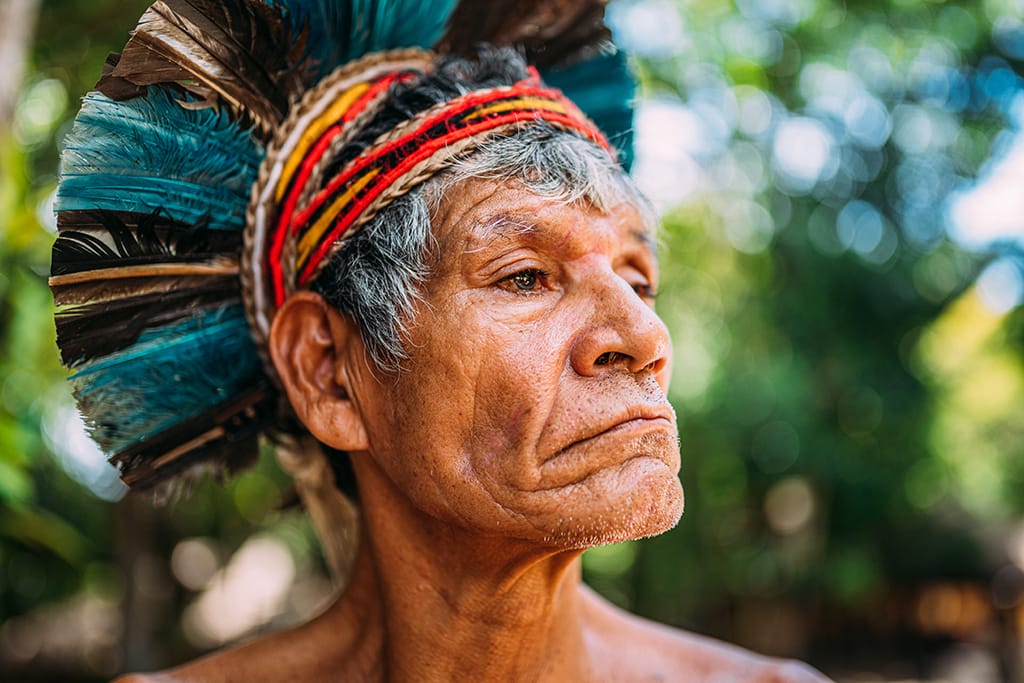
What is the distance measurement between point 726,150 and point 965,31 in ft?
10.1

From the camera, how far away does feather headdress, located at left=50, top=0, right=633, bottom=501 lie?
6.46 ft

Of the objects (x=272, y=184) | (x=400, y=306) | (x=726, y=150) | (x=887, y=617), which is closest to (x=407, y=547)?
(x=400, y=306)

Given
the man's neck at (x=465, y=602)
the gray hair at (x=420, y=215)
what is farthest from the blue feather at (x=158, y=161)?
the man's neck at (x=465, y=602)

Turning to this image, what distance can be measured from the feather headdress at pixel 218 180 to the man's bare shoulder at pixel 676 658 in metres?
1.04

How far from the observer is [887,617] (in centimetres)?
1502

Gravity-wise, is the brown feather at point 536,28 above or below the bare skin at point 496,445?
above

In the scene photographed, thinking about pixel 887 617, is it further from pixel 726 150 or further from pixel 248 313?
pixel 248 313

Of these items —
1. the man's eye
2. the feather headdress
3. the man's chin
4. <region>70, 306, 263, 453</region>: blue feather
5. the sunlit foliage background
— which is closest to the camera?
the man's chin

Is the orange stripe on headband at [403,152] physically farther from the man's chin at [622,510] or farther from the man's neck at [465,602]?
the man's chin at [622,510]

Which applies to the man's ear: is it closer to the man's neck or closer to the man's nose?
the man's neck

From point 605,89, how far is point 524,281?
0.97 meters

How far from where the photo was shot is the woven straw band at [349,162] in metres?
1.98

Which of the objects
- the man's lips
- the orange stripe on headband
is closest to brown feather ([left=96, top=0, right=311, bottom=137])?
the orange stripe on headband

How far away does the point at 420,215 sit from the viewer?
1.91 metres
